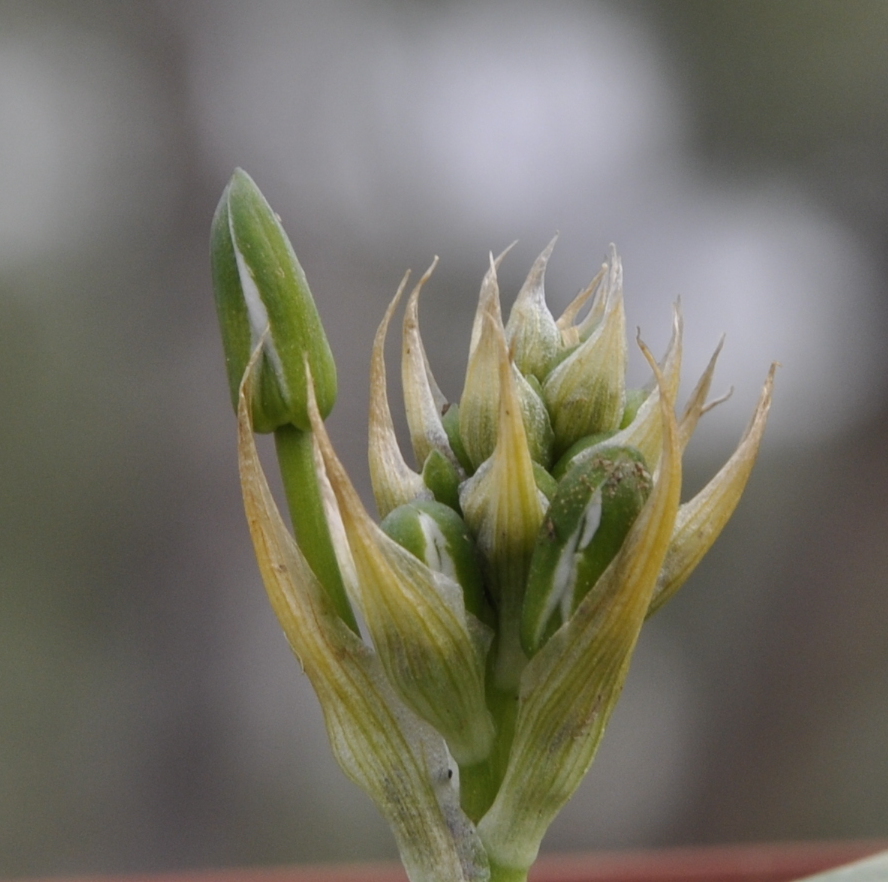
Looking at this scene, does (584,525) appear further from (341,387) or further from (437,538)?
(341,387)

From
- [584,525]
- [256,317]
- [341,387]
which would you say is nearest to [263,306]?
[256,317]

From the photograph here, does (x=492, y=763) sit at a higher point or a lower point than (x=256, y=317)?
Answer: lower

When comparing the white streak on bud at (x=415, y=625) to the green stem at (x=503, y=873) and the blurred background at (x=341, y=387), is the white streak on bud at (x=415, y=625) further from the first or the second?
the blurred background at (x=341, y=387)

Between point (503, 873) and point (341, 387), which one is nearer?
point (503, 873)

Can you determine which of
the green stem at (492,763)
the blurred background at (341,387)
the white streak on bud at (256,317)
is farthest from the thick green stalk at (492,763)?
the blurred background at (341,387)

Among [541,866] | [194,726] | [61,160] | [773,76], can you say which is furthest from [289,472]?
[773,76]

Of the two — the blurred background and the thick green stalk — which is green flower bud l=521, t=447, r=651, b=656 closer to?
the thick green stalk

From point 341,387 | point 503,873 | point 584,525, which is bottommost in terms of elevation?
point 341,387
